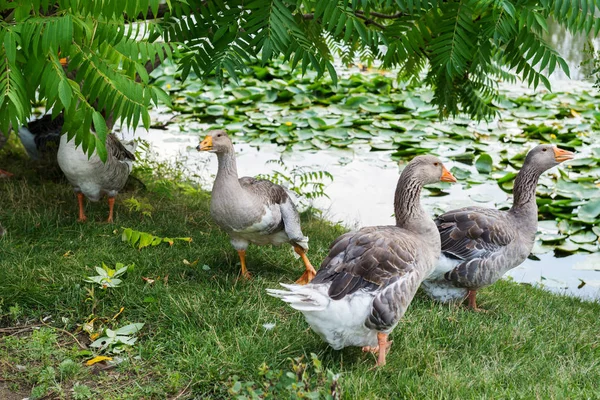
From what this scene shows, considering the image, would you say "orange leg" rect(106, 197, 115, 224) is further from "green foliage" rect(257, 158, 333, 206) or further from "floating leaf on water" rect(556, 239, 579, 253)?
"floating leaf on water" rect(556, 239, 579, 253)

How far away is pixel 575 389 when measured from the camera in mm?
4180

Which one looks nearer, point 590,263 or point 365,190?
point 590,263

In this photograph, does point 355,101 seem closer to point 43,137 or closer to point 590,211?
point 590,211

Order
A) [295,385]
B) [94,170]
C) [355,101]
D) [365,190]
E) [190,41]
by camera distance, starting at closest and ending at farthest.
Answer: [295,385]
[190,41]
[94,170]
[365,190]
[355,101]

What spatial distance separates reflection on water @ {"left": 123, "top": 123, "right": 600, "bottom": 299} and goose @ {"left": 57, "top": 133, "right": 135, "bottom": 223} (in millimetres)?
1309

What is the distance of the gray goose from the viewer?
18.3 feet

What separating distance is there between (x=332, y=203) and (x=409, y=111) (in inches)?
141

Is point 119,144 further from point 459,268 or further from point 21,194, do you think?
point 459,268

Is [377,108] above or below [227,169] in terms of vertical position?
below

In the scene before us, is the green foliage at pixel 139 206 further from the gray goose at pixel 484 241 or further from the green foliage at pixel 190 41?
the gray goose at pixel 484 241

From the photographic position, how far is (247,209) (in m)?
5.54

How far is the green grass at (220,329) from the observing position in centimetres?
416

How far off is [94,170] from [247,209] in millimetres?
1931

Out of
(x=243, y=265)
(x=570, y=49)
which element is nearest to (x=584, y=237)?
(x=243, y=265)
